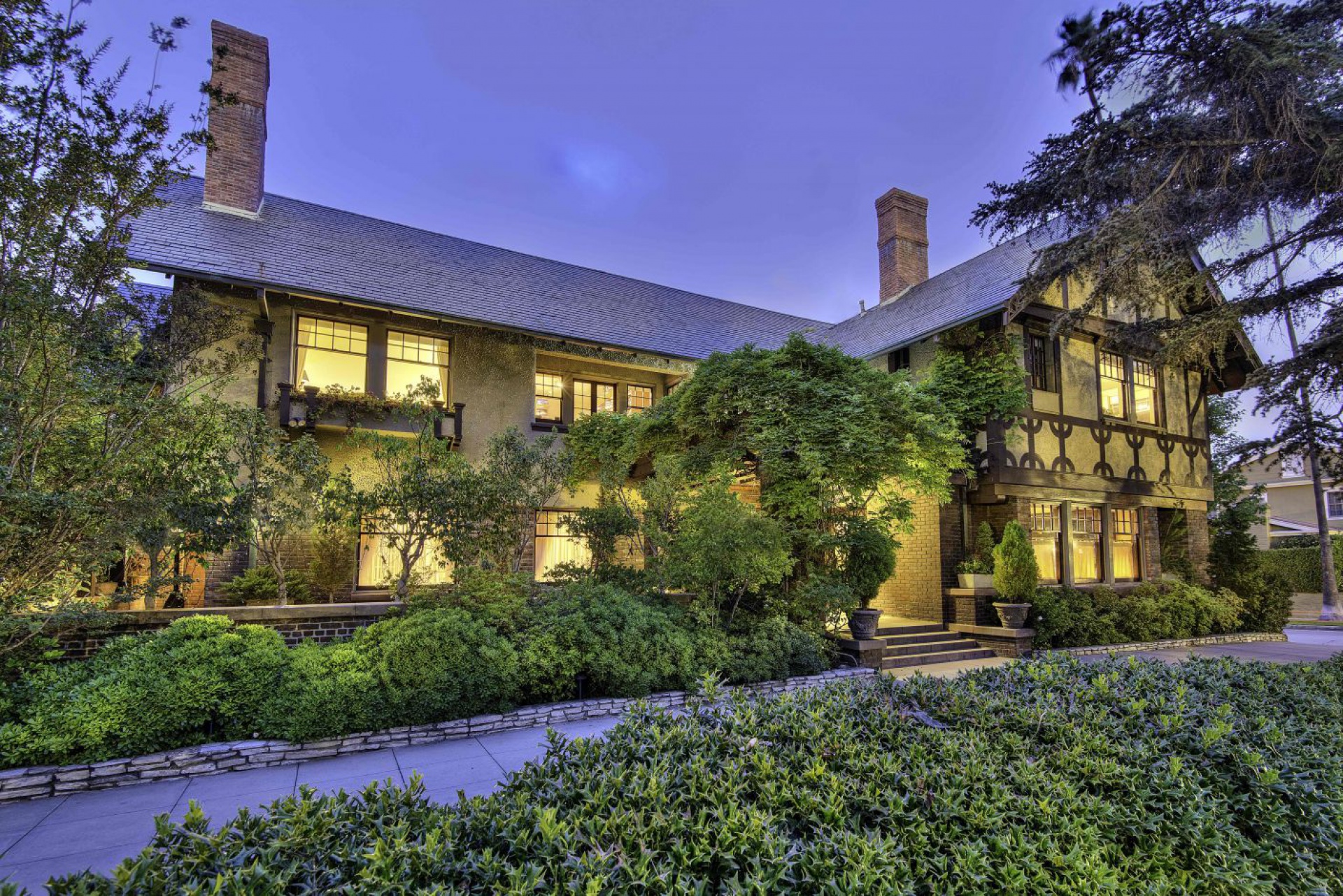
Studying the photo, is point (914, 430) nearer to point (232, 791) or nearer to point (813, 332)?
point (232, 791)

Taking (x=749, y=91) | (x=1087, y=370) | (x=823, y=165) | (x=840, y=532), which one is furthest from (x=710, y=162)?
(x=840, y=532)

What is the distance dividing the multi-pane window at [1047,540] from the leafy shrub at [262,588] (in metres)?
12.8

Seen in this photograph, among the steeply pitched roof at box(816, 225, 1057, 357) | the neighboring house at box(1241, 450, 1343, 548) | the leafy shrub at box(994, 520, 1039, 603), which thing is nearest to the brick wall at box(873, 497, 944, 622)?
→ the leafy shrub at box(994, 520, 1039, 603)

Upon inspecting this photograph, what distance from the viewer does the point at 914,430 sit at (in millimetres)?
9148

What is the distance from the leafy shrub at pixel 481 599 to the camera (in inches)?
260

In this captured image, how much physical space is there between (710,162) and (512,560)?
198ft

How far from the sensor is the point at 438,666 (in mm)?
5723

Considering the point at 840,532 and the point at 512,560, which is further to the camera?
the point at 840,532

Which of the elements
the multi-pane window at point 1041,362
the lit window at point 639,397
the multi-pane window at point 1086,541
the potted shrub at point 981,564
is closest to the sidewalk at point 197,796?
the potted shrub at point 981,564

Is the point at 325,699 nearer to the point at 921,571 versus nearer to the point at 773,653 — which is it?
the point at 773,653

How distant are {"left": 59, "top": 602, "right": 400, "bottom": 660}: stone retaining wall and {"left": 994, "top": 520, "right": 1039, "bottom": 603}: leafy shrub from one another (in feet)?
31.2

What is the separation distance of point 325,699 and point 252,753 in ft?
1.99

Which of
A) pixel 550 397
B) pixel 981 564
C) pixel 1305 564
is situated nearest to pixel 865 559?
pixel 981 564

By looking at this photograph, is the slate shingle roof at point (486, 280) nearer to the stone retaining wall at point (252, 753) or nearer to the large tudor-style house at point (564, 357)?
the large tudor-style house at point (564, 357)
